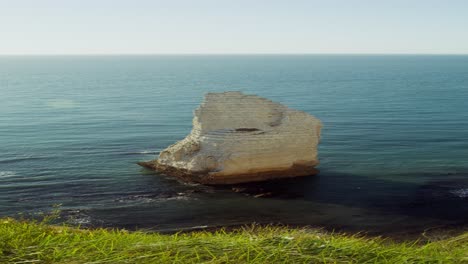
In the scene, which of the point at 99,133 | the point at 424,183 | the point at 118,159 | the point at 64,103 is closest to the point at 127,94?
the point at 64,103

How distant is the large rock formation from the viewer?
31578 millimetres

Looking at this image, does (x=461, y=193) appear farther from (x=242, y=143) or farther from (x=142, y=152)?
(x=142, y=152)

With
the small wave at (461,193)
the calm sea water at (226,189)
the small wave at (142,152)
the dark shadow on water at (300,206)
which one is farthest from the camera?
the small wave at (142,152)

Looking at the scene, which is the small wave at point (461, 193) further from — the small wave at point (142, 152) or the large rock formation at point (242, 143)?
the small wave at point (142, 152)

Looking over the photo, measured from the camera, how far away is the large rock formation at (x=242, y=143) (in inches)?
1243

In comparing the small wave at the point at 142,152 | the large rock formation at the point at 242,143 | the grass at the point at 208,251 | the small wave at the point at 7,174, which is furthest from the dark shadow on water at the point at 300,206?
the grass at the point at 208,251

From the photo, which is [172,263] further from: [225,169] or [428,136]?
[428,136]

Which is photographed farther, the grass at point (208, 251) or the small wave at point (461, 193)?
the small wave at point (461, 193)

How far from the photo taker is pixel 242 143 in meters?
31.5

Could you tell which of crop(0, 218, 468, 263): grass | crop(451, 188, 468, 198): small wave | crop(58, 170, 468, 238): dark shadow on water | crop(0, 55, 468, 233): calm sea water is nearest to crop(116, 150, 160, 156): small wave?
crop(0, 55, 468, 233): calm sea water

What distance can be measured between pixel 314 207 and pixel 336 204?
1319mm

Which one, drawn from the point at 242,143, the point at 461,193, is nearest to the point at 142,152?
the point at 242,143

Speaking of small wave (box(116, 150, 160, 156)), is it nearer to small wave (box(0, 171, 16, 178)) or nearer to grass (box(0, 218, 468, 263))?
small wave (box(0, 171, 16, 178))

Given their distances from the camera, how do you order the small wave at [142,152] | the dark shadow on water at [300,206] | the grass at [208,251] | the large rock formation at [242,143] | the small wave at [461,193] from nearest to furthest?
1. the grass at [208,251]
2. the dark shadow on water at [300,206]
3. the small wave at [461,193]
4. the large rock formation at [242,143]
5. the small wave at [142,152]
